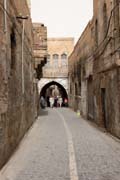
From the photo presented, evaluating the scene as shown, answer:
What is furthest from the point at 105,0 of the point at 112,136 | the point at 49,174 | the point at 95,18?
the point at 49,174

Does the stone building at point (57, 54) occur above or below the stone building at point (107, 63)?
above

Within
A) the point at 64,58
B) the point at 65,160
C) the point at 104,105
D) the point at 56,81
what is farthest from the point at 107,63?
the point at 64,58

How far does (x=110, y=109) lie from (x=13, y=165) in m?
5.91

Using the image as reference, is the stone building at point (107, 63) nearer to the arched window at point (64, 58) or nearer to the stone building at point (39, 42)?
the stone building at point (39, 42)

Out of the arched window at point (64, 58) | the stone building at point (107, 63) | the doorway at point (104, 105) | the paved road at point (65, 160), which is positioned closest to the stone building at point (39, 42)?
the stone building at point (107, 63)

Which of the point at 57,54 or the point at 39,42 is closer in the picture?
the point at 39,42

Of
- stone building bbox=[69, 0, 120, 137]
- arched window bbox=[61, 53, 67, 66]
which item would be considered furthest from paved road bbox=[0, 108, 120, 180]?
arched window bbox=[61, 53, 67, 66]

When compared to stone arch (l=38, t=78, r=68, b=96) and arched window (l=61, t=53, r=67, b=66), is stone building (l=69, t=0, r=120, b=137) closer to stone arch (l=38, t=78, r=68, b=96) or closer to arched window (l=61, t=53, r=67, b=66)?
stone arch (l=38, t=78, r=68, b=96)

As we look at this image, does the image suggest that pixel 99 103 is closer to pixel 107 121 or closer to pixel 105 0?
pixel 107 121

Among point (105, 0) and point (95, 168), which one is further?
point (105, 0)

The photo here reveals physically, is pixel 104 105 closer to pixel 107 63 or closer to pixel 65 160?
pixel 107 63

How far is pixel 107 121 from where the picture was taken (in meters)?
12.8

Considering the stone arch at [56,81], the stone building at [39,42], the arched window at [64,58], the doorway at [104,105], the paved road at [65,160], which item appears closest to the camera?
the paved road at [65,160]

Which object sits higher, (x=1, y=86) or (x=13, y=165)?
(x=1, y=86)
